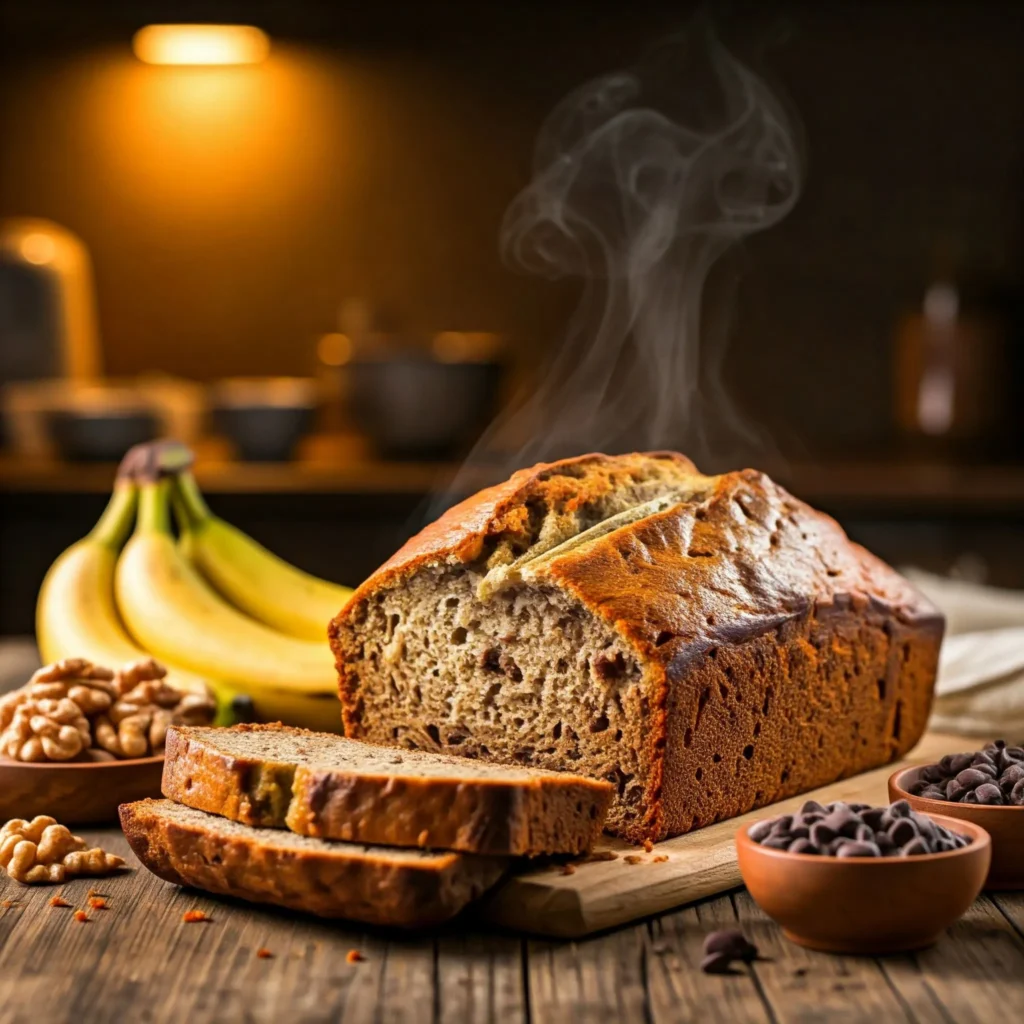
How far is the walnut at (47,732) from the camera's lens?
5.94 ft

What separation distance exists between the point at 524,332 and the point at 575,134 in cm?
68

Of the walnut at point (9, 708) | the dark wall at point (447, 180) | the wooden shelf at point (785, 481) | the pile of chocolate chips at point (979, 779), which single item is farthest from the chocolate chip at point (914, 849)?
the dark wall at point (447, 180)

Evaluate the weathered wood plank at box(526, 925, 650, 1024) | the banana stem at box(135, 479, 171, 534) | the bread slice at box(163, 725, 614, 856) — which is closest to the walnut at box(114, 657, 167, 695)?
the bread slice at box(163, 725, 614, 856)

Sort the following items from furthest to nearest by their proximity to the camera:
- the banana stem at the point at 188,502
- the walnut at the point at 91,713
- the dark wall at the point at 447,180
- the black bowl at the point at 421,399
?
1. the dark wall at the point at 447,180
2. the black bowl at the point at 421,399
3. the banana stem at the point at 188,502
4. the walnut at the point at 91,713

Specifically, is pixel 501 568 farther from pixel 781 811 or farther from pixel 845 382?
pixel 845 382

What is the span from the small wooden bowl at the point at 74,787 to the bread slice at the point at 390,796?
Answer: 0.15 m

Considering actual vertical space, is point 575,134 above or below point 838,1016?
above

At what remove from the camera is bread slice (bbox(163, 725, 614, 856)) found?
4.85ft

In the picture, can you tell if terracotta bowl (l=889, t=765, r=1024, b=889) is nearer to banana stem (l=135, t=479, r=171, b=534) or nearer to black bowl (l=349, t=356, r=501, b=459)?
banana stem (l=135, t=479, r=171, b=534)

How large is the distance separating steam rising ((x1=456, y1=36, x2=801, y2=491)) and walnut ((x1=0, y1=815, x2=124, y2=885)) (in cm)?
184

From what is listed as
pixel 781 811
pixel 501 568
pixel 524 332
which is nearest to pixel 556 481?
pixel 501 568

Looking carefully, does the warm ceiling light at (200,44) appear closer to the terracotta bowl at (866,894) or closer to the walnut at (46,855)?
the walnut at (46,855)

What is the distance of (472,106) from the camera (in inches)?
197

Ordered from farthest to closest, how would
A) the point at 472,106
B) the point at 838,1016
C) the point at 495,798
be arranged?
1. the point at 472,106
2. the point at 495,798
3. the point at 838,1016
